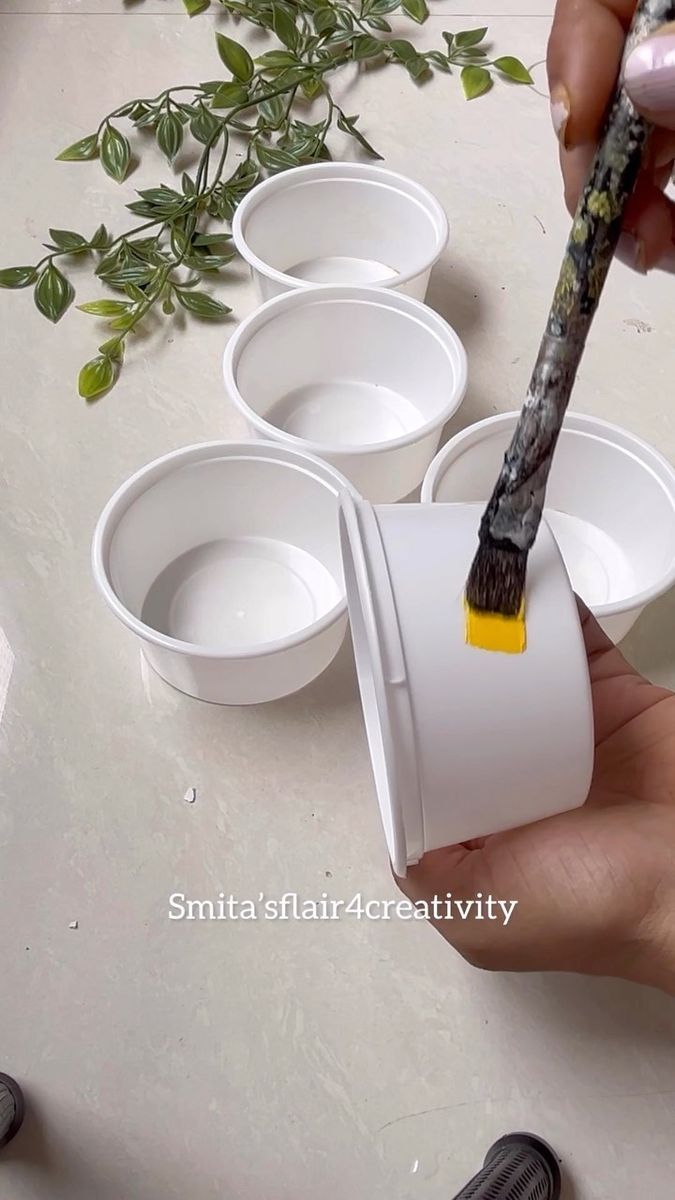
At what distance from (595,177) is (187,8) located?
988mm

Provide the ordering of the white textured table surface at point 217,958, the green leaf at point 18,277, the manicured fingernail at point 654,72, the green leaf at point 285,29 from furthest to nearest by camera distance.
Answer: the green leaf at point 285,29
the green leaf at point 18,277
the white textured table surface at point 217,958
the manicured fingernail at point 654,72

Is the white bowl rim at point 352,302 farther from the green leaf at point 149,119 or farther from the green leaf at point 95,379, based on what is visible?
the green leaf at point 149,119

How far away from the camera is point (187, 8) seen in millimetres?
1158

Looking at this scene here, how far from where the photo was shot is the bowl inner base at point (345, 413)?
878mm

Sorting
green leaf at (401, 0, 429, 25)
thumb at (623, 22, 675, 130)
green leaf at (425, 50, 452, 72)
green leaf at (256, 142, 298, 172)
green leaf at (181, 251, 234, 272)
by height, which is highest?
thumb at (623, 22, 675, 130)

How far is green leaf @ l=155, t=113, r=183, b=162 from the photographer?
1.01 metres

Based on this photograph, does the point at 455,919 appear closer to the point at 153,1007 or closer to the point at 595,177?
the point at 153,1007

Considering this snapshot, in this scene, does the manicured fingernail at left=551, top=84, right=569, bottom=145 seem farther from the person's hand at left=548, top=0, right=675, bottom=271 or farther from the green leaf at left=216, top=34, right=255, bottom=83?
the green leaf at left=216, top=34, right=255, bottom=83

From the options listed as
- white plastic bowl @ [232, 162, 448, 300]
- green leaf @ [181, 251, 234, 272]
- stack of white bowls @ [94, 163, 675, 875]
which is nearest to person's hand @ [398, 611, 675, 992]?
stack of white bowls @ [94, 163, 675, 875]

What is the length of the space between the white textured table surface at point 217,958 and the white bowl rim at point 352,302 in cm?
9

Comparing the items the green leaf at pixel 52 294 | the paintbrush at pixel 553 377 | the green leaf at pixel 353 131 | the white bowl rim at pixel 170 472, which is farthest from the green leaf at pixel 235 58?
the paintbrush at pixel 553 377

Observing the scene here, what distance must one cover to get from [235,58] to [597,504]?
63cm

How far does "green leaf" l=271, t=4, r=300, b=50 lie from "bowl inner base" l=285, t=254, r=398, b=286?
27cm

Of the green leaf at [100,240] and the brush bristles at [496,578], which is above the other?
the brush bristles at [496,578]
